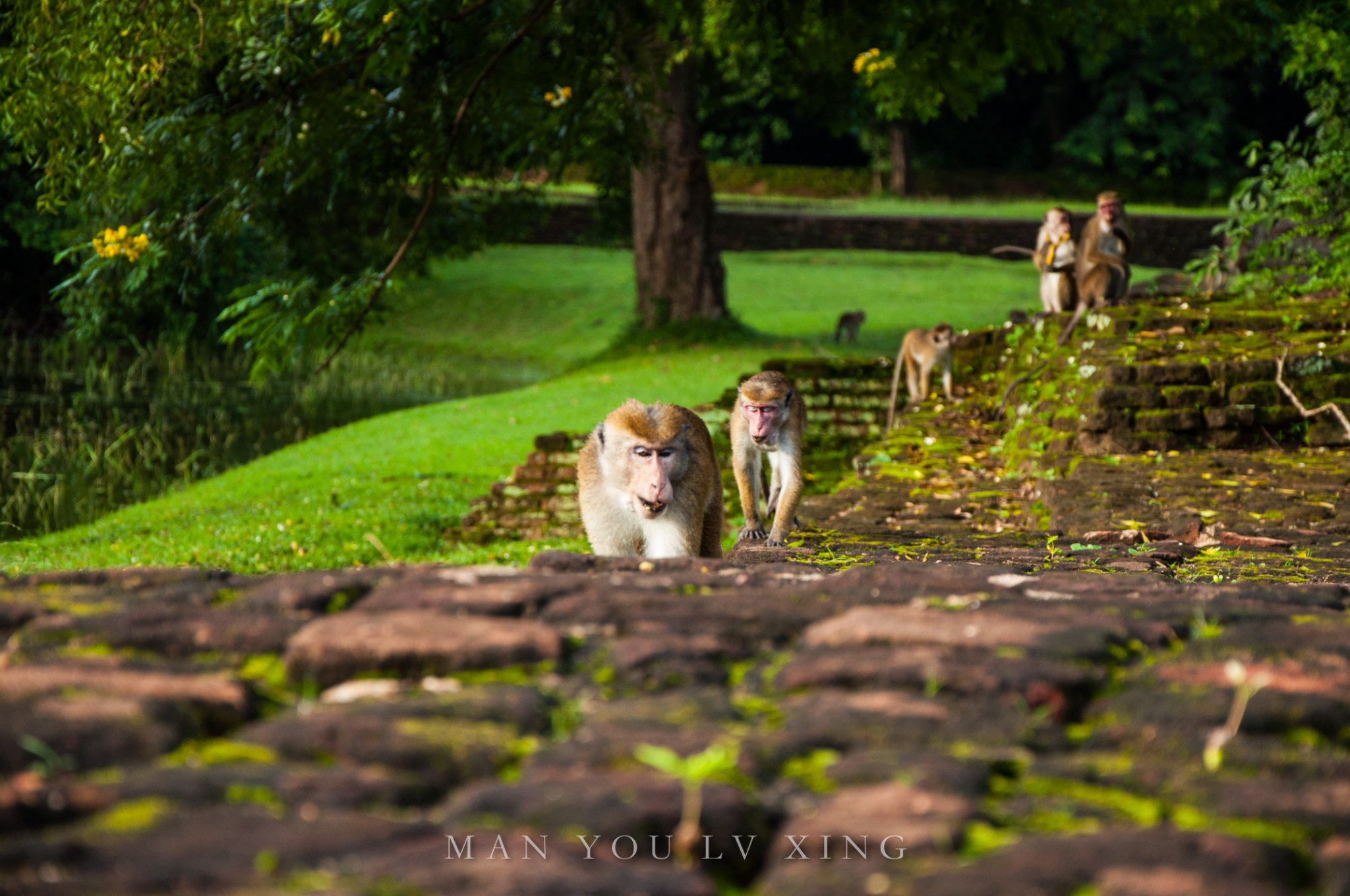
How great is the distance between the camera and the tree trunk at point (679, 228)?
71.5ft

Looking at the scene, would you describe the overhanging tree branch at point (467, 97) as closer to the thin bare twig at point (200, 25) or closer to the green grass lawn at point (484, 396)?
the thin bare twig at point (200, 25)

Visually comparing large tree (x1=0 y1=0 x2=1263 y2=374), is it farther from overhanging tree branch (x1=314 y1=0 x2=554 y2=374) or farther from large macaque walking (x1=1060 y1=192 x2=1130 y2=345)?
large macaque walking (x1=1060 y1=192 x2=1130 y2=345)

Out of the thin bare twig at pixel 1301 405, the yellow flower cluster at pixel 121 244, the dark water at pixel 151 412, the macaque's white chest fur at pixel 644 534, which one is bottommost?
the dark water at pixel 151 412

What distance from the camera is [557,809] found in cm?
166

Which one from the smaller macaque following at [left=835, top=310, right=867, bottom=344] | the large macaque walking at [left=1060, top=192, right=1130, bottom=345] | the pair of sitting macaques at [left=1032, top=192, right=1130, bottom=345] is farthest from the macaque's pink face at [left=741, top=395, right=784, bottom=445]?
the smaller macaque following at [left=835, top=310, right=867, bottom=344]

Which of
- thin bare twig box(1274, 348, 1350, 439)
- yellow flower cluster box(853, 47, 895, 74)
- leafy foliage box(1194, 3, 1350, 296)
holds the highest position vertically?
yellow flower cluster box(853, 47, 895, 74)

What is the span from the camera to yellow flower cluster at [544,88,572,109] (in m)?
10.3

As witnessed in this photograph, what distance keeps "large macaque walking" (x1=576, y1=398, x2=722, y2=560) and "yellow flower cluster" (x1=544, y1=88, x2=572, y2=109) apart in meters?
5.61

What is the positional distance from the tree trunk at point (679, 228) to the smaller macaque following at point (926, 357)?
33.1ft

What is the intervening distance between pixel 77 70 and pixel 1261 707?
28.8 ft

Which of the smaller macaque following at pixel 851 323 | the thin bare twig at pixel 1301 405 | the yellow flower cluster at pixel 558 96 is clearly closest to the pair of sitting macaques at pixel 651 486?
the thin bare twig at pixel 1301 405

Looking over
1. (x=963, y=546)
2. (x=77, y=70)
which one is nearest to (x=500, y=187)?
(x=77, y=70)

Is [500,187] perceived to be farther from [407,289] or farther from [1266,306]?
[1266,306]

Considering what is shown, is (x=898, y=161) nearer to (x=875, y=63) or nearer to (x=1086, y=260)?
(x=875, y=63)
